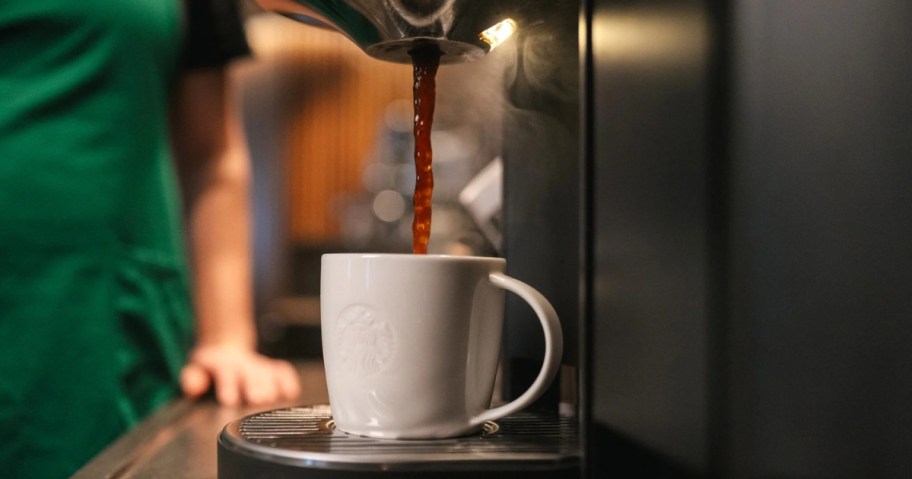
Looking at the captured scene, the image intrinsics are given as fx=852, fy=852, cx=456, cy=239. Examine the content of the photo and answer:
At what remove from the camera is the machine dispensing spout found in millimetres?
465

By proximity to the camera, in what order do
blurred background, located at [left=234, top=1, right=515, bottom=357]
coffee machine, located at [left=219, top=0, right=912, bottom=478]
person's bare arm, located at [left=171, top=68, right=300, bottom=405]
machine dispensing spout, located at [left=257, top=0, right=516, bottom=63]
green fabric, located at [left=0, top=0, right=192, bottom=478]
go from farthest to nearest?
blurred background, located at [left=234, top=1, right=515, bottom=357] → person's bare arm, located at [left=171, top=68, right=300, bottom=405] → green fabric, located at [left=0, top=0, right=192, bottom=478] → machine dispensing spout, located at [left=257, top=0, right=516, bottom=63] → coffee machine, located at [left=219, top=0, right=912, bottom=478]

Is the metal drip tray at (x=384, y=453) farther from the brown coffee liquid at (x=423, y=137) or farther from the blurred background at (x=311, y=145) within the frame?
the blurred background at (x=311, y=145)

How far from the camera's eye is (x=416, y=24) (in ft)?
1.54

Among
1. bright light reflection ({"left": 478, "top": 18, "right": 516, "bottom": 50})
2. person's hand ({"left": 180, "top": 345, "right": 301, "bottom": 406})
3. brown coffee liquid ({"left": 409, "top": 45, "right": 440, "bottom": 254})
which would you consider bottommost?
person's hand ({"left": 180, "top": 345, "right": 301, "bottom": 406})

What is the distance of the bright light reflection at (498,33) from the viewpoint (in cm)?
49

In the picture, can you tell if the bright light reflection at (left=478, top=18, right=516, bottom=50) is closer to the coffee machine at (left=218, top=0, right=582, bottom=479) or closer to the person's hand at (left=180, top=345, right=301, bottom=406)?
the coffee machine at (left=218, top=0, right=582, bottom=479)

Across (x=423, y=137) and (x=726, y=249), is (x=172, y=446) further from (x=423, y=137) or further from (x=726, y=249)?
(x=726, y=249)

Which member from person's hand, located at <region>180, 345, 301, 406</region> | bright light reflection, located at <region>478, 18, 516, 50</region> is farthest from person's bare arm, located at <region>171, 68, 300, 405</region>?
bright light reflection, located at <region>478, 18, 516, 50</region>

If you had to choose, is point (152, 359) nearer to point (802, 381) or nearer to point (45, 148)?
point (45, 148)

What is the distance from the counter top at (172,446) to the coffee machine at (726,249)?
86 mm

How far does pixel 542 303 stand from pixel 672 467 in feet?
0.36

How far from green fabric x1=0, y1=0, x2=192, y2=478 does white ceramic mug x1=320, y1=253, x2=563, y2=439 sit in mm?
480

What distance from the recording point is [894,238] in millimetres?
353

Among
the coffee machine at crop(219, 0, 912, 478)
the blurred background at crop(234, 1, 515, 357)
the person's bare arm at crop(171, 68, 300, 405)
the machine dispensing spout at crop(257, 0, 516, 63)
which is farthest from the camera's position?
the blurred background at crop(234, 1, 515, 357)
